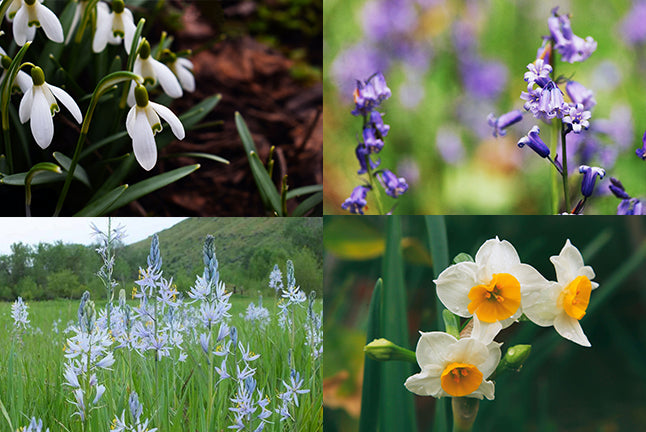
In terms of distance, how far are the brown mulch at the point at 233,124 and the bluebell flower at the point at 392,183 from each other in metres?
0.21

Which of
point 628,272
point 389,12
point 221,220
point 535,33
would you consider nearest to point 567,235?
point 628,272

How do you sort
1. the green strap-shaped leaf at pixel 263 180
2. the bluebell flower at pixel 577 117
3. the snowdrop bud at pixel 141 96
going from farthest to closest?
the green strap-shaped leaf at pixel 263 180, the bluebell flower at pixel 577 117, the snowdrop bud at pixel 141 96

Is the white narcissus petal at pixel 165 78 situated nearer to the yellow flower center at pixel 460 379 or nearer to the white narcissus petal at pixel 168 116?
the white narcissus petal at pixel 168 116

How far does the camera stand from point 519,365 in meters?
0.91

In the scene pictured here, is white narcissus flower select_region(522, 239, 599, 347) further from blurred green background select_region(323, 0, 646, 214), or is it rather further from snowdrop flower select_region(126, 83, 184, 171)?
snowdrop flower select_region(126, 83, 184, 171)

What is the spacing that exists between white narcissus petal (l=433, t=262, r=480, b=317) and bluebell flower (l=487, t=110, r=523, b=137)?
296 millimetres

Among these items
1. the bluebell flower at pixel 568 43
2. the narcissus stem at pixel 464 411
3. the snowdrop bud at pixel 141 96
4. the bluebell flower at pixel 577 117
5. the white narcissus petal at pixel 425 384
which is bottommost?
the narcissus stem at pixel 464 411

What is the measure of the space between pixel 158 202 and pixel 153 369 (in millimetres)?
406

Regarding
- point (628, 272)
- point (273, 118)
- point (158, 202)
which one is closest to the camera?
point (628, 272)

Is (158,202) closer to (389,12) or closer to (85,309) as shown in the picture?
(85,309)

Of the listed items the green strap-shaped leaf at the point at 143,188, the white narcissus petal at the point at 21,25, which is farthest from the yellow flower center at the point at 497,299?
the white narcissus petal at the point at 21,25

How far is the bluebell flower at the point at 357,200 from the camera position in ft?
3.44

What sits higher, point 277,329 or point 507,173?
point 507,173

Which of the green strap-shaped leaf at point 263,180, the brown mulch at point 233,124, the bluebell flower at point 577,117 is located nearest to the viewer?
the bluebell flower at point 577,117
